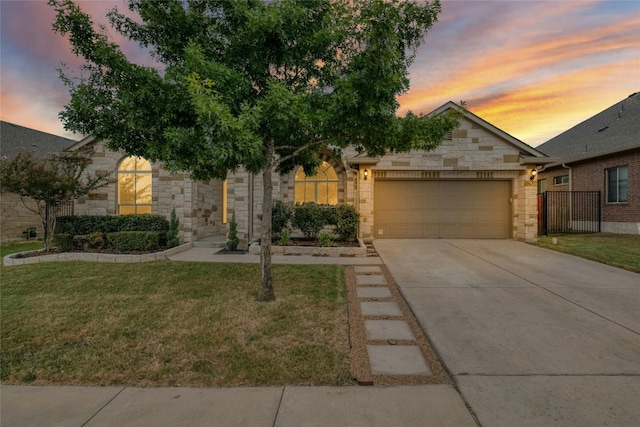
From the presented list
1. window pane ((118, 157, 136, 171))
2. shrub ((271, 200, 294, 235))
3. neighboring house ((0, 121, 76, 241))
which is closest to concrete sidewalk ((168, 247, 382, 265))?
shrub ((271, 200, 294, 235))

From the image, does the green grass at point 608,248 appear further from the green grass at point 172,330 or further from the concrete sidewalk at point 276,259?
the green grass at point 172,330

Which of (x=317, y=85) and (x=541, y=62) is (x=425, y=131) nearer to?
(x=317, y=85)

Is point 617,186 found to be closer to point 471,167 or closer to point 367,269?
point 471,167

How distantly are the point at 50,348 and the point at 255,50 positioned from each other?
5.51 metres

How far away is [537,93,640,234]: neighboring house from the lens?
14.5m

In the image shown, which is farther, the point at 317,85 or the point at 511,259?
the point at 511,259

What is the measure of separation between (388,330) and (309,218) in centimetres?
718

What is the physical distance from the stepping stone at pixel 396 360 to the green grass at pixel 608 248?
8010 millimetres

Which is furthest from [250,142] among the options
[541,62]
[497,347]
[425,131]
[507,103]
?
[507,103]

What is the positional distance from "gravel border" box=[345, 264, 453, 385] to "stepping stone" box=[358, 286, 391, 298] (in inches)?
4.0

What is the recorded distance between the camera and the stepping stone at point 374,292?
6.04 meters

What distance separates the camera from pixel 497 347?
390cm

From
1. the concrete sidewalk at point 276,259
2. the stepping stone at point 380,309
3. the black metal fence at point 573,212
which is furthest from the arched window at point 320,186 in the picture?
the black metal fence at point 573,212

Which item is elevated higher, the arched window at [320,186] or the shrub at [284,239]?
the arched window at [320,186]
